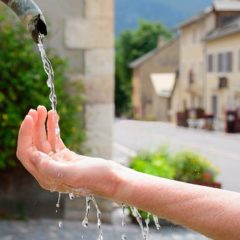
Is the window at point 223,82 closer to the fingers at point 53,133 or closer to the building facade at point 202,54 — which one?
the building facade at point 202,54

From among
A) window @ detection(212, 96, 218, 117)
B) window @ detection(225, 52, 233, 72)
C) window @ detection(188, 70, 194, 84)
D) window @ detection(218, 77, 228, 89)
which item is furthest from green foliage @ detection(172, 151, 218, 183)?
window @ detection(188, 70, 194, 84)

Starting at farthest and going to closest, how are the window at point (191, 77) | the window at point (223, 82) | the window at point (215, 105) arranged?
1. the window at point (191, 77)
2. the window at point (215, 105)
3. the window at point (223, 82)

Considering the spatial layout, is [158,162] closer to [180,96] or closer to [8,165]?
[8,165]

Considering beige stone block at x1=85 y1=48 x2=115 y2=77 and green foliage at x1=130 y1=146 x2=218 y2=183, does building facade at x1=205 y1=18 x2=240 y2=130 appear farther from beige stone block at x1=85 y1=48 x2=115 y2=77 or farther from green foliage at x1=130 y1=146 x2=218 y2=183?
beige stone block at x1=85 y1=48 x2=115 y2=77

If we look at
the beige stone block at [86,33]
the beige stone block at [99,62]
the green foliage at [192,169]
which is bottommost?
the green foliage at [192,169]

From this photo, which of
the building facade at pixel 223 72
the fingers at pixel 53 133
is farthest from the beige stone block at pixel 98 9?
the building facade at pixel 223 72

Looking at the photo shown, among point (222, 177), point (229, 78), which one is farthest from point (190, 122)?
point (222, 177)

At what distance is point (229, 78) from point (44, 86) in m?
32.6

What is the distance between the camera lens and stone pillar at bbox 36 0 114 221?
5984mm

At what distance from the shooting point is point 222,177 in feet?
40.4

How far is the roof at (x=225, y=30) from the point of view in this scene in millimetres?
36444

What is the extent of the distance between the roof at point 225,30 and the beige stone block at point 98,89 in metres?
30.0

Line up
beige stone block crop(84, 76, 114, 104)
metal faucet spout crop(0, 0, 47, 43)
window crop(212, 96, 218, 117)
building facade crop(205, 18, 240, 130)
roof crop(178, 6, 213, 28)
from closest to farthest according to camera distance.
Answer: metal faucet spout crop(0, 0, 47, 43)
beige stone block crop(84, 76, 114, 104)
building facade crop(205, 18, 240, 130)
window crop(212, 96, 218, 117)
roof crop(178, 6, 213, 28)

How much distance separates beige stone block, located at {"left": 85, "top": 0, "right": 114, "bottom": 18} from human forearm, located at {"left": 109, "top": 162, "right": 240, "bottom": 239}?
4.79 m
